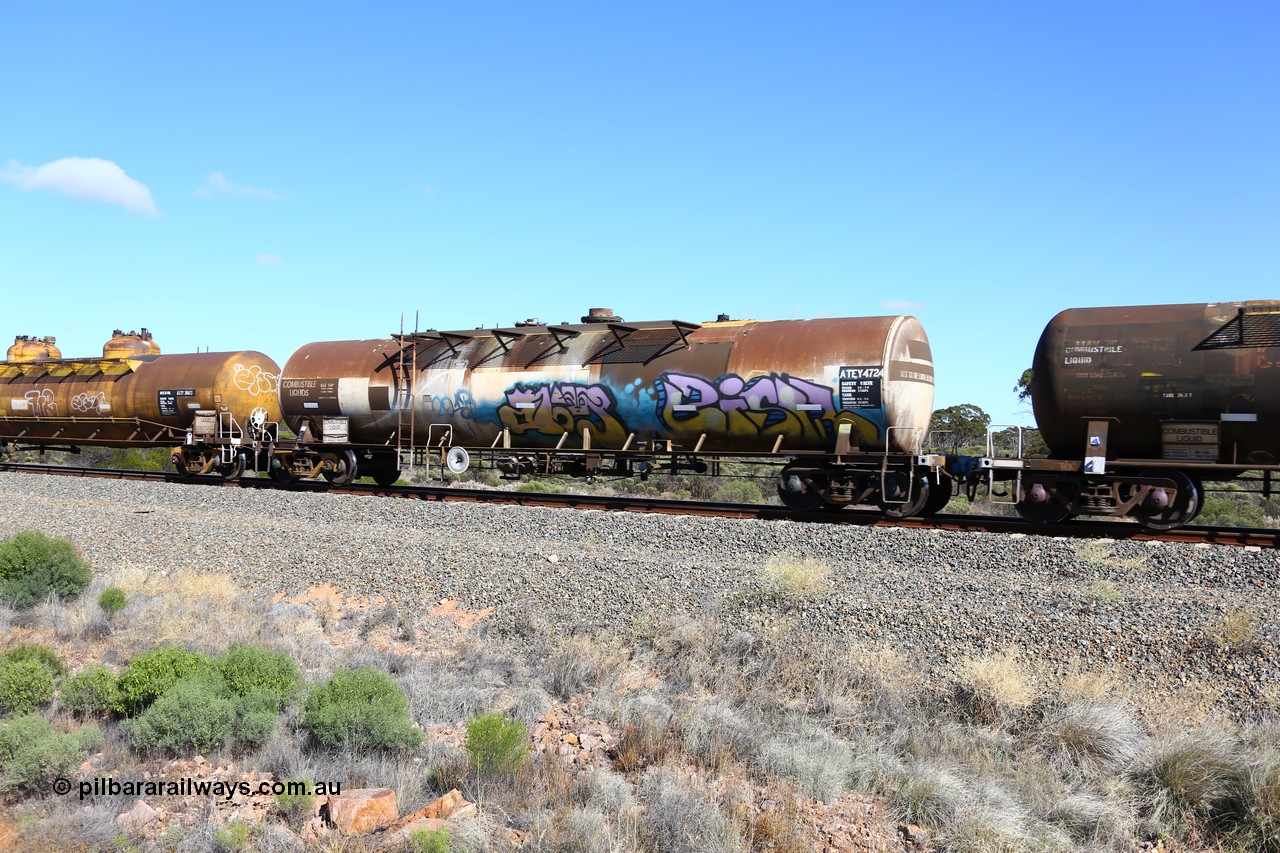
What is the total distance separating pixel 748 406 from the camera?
1684 cm

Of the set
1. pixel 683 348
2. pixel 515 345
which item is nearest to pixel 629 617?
pixel 683 348

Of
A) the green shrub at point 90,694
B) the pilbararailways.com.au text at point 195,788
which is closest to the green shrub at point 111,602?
the green shrub at point 90,694

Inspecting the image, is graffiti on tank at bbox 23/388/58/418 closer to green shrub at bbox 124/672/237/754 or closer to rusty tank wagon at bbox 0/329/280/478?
rusty tank wagon at bbox 0/329/280/478

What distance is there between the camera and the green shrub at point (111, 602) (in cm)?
1142

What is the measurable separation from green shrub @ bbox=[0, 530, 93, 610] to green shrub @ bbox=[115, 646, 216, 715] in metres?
4.41

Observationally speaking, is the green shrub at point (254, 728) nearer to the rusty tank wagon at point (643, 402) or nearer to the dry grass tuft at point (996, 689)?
the dry grass tuft at point (996, 689)

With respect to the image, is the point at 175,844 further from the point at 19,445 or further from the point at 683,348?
the point at 19,445

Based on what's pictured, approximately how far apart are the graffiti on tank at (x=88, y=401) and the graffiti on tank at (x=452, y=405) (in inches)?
497

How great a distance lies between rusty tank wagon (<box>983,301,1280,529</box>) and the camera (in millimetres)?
13469

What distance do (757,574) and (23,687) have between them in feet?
25.6

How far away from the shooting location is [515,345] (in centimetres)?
2011

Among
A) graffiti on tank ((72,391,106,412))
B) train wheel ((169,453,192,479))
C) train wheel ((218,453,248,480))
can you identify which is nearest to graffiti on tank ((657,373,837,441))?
train wheel ((218,453,248,480))

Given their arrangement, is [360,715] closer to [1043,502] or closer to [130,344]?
[1043,502]

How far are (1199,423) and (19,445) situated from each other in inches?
1347
